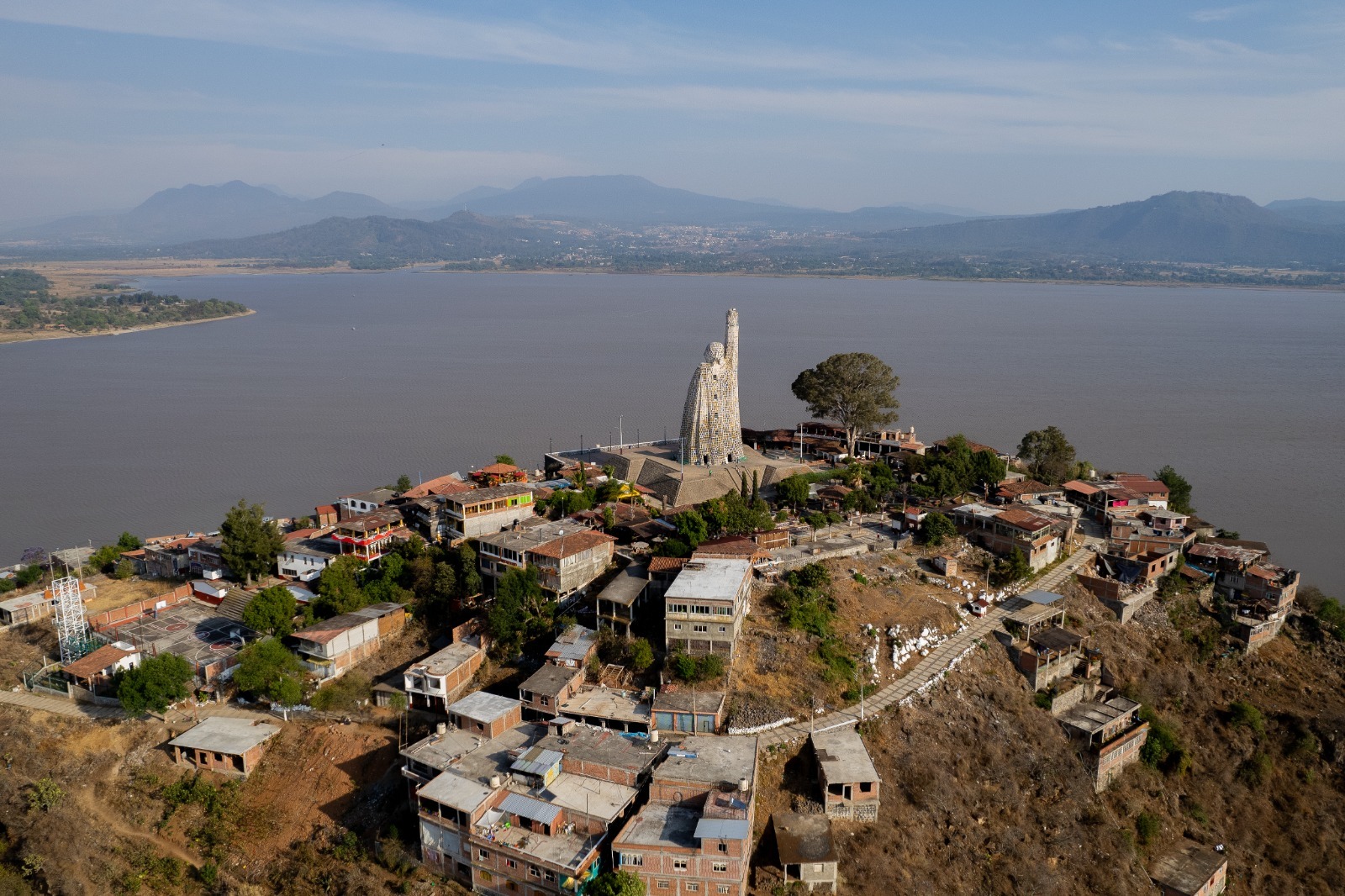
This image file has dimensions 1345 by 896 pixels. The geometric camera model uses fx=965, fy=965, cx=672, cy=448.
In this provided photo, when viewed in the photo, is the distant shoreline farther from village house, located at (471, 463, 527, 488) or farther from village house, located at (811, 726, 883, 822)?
village house, located at (811, 726, 883, 822)

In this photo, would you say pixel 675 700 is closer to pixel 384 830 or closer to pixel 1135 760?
pixel 384 830

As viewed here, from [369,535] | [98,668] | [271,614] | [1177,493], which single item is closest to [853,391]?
[1177,493]

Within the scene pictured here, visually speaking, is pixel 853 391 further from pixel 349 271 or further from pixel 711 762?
pixel 349 271

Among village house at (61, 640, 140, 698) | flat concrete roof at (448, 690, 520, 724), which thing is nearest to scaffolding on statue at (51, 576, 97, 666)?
village house at (61, 640, 140, 698)

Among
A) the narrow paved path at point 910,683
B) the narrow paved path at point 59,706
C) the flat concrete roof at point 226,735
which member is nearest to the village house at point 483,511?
the flat concrete roof at point 226,735

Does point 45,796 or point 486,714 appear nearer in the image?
point 45,796

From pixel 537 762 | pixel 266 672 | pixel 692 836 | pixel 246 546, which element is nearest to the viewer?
pixel 692 836

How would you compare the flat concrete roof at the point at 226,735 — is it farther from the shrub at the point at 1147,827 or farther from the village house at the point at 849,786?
the shrub at the point at 1147,827
